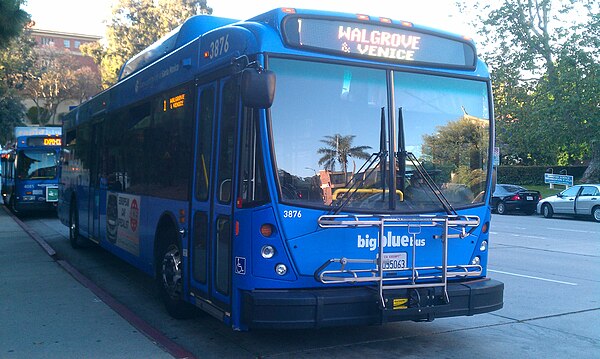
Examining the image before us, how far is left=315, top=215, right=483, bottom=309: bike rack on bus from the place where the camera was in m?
5.86

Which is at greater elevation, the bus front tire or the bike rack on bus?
the bike rack on bus

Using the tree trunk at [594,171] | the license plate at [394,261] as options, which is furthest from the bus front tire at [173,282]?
the tree trunk at [594,171]

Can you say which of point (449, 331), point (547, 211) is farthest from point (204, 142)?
point (547, 211)

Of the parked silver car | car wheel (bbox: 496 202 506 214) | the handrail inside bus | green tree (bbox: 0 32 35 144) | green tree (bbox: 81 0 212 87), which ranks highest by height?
green tree (bbox: 81 0 212 87)

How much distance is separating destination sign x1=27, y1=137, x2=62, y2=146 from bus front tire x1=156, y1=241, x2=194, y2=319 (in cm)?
1668

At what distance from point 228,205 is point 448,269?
90.4 inches

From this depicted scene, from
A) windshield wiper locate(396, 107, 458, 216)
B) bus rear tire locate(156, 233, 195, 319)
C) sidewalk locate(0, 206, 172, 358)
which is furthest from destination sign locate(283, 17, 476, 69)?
sidewalk locate(0, 206, 172, 358)

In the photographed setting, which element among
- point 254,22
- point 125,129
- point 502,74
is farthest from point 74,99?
point 254,22

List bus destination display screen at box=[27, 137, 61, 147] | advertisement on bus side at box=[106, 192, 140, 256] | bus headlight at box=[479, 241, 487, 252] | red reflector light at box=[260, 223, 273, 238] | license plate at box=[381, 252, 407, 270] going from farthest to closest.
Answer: bus destination display screen at box=[27, 137, 61, 147]
advertisement on bus side at box=[106, 192, 140, 256]
bus headlight at box=[479, 241, 487, 252]
license plate at box=[381, 252, 407, 270]
red reflector light at box=[260, 223, 273, 238]

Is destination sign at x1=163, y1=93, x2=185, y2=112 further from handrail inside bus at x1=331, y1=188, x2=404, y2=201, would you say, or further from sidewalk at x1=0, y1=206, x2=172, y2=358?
sidewalk at x1=0, y1=206, x2=172, y2=358

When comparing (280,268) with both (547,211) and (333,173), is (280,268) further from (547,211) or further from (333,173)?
(547,211)

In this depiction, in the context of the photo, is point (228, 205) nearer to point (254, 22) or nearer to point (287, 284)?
point (287, 284)

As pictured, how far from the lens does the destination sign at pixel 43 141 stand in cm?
2297

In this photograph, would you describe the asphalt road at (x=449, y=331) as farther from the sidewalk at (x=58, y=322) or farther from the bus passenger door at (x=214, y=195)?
the bus passenger door at (x=214, y=195)
